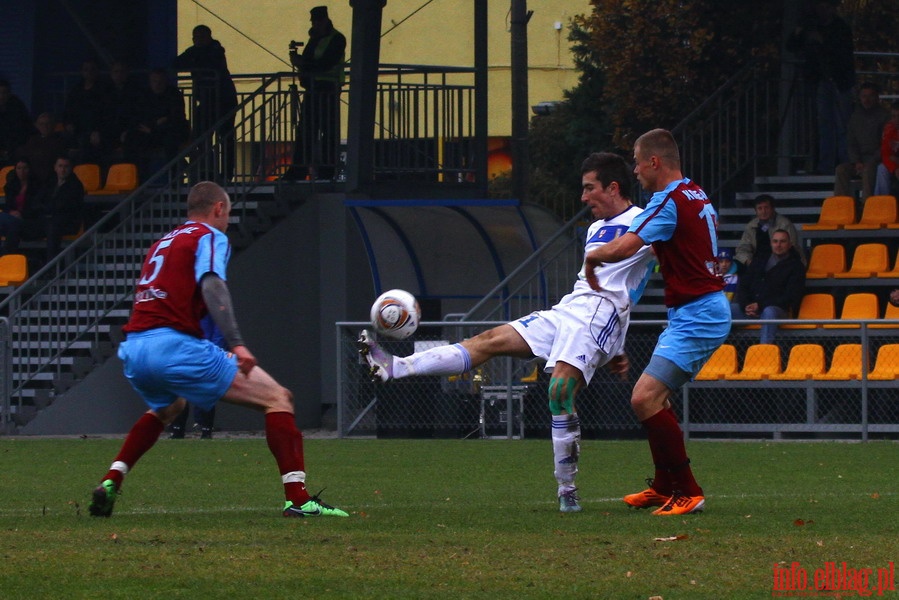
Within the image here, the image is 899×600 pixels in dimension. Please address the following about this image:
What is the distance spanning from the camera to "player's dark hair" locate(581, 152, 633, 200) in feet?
28.9

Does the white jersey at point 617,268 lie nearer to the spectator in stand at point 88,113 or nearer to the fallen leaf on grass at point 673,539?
the fallen leaf on grass at point 673,539

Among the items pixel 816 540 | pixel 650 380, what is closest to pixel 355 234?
pixel 650 380

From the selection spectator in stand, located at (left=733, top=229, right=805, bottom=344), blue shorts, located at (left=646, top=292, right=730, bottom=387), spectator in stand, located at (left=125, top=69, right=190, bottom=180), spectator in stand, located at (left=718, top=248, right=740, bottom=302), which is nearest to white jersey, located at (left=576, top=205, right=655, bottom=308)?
blue shorts, located at (left=646, top=292, right=730, bottom=387)

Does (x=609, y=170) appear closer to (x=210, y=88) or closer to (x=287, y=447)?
(x=287, y=447)

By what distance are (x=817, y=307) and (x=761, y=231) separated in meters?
1.08

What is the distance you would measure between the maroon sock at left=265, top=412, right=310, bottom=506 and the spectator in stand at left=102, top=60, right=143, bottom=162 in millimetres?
15048

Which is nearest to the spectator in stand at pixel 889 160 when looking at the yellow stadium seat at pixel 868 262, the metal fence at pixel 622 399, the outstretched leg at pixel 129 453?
the yellow stadium seat at pixel 868 262

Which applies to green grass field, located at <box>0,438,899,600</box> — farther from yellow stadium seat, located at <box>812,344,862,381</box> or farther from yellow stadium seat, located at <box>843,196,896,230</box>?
yellow stadium seat, located at <box>843,196,896,230</box>

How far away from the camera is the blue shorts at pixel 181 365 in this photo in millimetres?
8328

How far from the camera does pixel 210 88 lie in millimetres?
22797

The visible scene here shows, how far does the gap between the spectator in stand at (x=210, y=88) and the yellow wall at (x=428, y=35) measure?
66.9 feet

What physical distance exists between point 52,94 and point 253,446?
37.0 ft

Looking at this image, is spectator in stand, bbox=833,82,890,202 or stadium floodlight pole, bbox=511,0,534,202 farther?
stadium floodlight pole, bbox=511,0,534,202

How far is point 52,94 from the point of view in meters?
25.5
